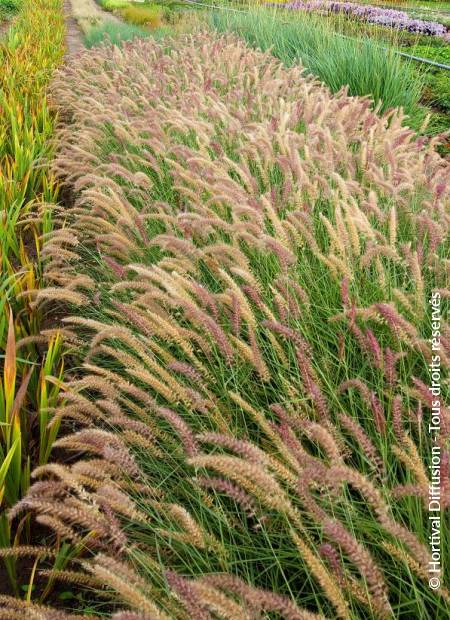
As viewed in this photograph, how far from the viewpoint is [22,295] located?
2.85 meters

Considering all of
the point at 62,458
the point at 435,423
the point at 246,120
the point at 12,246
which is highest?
the point at 246,120

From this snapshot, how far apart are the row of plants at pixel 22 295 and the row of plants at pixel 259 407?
14 cm

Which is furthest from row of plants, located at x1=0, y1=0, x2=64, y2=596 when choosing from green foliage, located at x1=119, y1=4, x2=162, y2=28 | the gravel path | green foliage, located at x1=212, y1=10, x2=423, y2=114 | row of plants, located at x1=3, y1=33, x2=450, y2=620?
green foliage, located at x1=119, y1=4, x2=162, y2=28

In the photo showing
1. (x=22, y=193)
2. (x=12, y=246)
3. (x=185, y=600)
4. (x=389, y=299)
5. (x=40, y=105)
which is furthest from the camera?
(x=40, y=105)

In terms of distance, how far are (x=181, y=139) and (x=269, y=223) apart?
1.77 m

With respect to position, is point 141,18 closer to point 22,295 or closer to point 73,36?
point 73,36

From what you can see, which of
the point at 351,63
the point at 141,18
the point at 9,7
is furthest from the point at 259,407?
the point at 9,7

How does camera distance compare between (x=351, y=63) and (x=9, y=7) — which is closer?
(x=351, y=63)

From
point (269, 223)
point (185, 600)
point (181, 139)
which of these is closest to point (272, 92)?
point (181, 139)

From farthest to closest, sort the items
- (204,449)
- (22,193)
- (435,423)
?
(22,193)
(204,449)
(435,423)

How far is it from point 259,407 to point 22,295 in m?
1.58

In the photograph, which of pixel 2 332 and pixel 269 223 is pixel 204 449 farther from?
pixel 269 223

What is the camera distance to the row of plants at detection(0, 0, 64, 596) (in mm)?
1941

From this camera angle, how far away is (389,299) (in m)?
2.26
